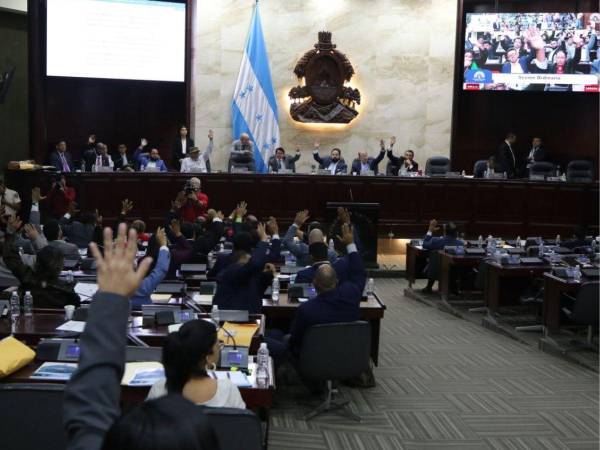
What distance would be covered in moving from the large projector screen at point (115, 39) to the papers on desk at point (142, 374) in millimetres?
11680

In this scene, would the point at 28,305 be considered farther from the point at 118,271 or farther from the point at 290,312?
the point at 118,271

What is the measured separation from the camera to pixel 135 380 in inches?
140

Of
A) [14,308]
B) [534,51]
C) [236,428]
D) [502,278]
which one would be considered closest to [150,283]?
[14,308]

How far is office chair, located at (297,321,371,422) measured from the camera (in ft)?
16.1

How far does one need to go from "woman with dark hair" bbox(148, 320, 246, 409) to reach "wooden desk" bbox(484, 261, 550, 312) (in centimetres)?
574

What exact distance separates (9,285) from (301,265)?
2818 mm

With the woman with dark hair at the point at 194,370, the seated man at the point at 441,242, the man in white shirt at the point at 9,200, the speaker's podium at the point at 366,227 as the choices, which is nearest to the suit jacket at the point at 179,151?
the man in white shirt at the point at 9,200

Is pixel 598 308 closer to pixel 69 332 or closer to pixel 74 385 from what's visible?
pixel 69 332

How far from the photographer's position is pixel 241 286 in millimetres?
5457

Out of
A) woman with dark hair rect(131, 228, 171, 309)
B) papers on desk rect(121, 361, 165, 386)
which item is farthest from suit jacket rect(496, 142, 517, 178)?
papers on desk rect(121, 361, 165, 386)

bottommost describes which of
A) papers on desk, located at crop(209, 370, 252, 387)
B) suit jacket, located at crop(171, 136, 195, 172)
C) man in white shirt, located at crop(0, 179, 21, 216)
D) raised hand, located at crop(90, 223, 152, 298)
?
papers on desk, located at crop(209, 370, 252, 387)

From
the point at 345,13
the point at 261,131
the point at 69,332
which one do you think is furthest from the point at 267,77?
the point at 69,332

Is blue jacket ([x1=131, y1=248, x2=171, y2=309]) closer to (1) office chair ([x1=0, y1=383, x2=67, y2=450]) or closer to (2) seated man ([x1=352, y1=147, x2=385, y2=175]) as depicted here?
(1) office chair ([x1=0, y1=383, x2=67, y2=450])

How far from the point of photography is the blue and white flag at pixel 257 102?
15.0 meters
